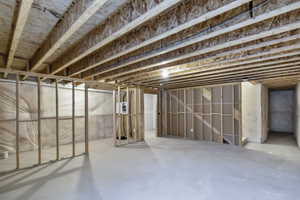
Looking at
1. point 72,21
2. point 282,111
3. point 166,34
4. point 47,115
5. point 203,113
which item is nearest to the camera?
point 72,21

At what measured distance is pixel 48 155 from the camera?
4570mm

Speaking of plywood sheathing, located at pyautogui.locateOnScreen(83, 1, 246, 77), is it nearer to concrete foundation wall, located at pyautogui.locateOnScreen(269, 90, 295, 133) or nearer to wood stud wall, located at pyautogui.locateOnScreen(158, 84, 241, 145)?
wood stud wall, located at pyautogui.locateOnScreen(158, 84, 241, 145)

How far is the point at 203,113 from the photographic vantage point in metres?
6.50

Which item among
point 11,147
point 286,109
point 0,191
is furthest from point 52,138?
point 286,109

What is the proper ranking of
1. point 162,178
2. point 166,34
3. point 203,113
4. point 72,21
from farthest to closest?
1. point 203,113
2. point 162,178
3. point 166,34
4. point 72,21

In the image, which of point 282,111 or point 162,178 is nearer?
point 162,178

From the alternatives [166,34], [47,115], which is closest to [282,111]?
[166,34]

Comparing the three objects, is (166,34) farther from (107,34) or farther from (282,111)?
(282,111)

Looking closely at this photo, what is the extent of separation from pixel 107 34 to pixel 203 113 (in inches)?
213

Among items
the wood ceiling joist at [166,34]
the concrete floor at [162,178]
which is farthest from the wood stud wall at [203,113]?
the wood ceiling joist at [166,34]

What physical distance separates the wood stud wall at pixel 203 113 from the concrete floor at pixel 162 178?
1.49m

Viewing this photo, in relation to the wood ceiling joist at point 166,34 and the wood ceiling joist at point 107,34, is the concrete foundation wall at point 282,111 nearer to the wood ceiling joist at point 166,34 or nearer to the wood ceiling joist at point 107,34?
the wood ceiling joist at point 166,34

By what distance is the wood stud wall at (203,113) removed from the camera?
5.68 meters

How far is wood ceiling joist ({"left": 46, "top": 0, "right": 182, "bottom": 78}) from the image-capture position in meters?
1.59
